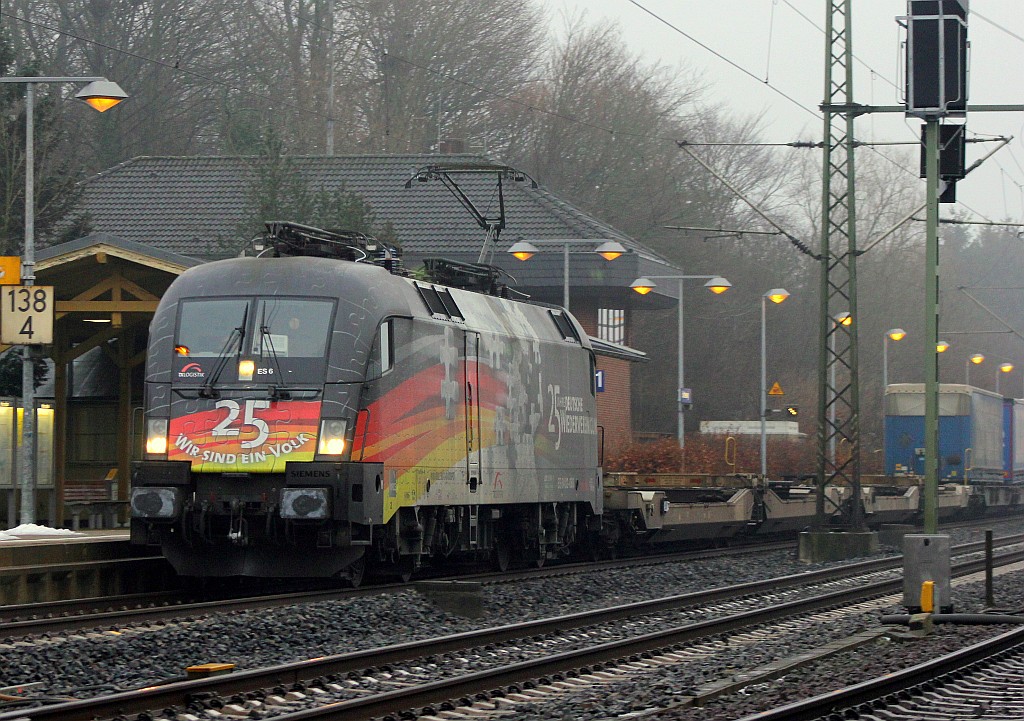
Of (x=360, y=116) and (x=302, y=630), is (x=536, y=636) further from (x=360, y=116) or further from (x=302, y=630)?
(x=360, y=116)

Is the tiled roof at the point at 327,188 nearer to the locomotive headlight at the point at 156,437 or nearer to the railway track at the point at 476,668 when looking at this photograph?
the locomotive headlight at the point at 156,437

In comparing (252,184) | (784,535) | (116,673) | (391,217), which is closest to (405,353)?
(116,673)

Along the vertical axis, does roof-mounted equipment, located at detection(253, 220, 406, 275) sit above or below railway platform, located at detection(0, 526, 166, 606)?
above

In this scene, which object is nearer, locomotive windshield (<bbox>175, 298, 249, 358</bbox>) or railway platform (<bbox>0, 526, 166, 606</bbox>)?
railway platform (<bbox>0, 526, 166, 606</bbox>)

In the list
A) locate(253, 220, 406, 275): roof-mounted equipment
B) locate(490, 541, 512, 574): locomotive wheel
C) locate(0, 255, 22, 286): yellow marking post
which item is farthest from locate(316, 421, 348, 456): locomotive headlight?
locate(0, 255, 22, 286): yellow marking post

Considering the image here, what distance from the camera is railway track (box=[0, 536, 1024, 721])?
30.0 feet

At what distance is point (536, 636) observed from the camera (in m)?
13.2

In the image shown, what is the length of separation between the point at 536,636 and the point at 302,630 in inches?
78.2

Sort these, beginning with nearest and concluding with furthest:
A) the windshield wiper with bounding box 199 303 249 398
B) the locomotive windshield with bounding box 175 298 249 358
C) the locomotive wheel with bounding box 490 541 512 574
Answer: the windshield wiper with bounding box 199 303 249 398, the locomotive windshield with bounding box 175 298 249 358, the locomotive wheel with bounding box 490 541 512 574

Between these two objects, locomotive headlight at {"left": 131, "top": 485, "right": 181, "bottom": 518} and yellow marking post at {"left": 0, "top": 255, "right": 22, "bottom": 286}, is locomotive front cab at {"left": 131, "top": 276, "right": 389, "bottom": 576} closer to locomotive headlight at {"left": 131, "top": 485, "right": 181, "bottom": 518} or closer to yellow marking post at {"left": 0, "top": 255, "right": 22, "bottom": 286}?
locomotive headlight at {"left": 131, "top": 485, "right": 181, "bottom": 518}

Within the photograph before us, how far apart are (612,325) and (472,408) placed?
33.2 m

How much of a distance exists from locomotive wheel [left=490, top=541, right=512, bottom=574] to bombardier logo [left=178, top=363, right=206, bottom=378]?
5751 mm

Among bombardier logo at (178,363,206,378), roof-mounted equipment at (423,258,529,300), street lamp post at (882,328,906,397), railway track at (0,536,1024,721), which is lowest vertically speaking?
railway track at (0,536,1024,721)

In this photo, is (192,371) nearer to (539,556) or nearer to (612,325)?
(539,556)
